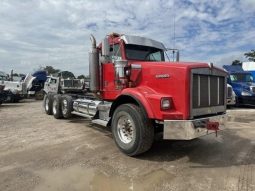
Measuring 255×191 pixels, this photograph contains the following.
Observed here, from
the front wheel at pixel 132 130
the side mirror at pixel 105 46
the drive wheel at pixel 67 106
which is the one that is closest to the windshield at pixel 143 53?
the side mirror at pixel 105 46

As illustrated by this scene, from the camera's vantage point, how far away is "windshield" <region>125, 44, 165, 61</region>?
769 cm

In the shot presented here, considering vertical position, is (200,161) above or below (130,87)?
below

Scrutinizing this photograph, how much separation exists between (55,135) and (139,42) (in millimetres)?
3529

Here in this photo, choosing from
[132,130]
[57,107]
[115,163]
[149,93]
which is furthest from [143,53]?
[57,107]

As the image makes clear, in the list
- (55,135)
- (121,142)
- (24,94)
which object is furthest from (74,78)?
(24,94)

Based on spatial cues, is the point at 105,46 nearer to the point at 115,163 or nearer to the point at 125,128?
the point at 125,128

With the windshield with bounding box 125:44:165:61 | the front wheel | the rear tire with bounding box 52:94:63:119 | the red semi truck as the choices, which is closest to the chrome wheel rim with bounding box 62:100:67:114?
the rear tire with bounding box 52:94:63:119

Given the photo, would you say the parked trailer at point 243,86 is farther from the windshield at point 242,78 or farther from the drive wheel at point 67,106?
the drive wheel at point 67,106

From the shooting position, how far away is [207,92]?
640cm

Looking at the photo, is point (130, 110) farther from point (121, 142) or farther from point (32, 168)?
point (32, 168)

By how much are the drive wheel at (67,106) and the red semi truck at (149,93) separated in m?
2.77

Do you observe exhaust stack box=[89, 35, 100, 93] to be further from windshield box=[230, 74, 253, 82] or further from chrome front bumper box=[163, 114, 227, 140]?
windshield box=[230, 74, 253, 82]

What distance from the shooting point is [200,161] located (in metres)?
6.21

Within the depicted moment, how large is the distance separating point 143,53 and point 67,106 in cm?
438
